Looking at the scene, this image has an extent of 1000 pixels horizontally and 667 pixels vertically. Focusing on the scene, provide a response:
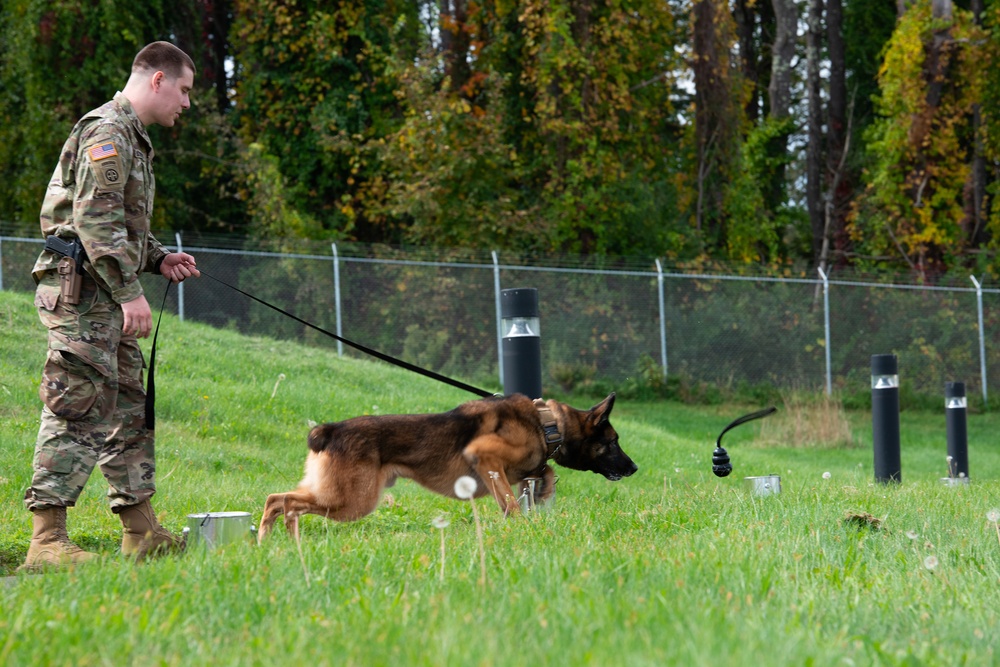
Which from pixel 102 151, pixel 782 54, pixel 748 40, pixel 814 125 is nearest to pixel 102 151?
pixel 102 151

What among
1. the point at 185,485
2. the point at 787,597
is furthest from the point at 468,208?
the point at 787,597

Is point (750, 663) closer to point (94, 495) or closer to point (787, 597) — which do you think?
point (787, 597)

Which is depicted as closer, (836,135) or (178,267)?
(178,267)

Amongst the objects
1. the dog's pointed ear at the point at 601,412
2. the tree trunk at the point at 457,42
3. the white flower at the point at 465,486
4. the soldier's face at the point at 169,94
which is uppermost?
the tree trunk at the point at 457,42

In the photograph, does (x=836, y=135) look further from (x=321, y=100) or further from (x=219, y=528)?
(x=219, y=528)

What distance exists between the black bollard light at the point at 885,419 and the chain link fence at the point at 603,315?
7.81m

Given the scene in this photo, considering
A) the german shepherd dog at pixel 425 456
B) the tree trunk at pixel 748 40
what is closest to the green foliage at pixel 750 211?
the tree trunk at pixel 748 40

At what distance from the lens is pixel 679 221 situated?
2452cm

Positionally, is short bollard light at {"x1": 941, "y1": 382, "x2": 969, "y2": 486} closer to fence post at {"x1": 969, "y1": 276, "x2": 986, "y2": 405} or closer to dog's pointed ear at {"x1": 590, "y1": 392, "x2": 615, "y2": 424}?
dog's pointed ear at {"x1": 590, "y1": 392, "x2": 615, "y2": 424}

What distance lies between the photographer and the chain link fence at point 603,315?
16750mm

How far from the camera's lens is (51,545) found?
4312mm

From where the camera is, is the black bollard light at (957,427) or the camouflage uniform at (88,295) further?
the black bollard light at (957,427)

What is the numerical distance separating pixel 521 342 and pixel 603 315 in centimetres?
1222

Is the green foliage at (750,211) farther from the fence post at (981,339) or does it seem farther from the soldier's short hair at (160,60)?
the soldier's short hair at (160,60)
